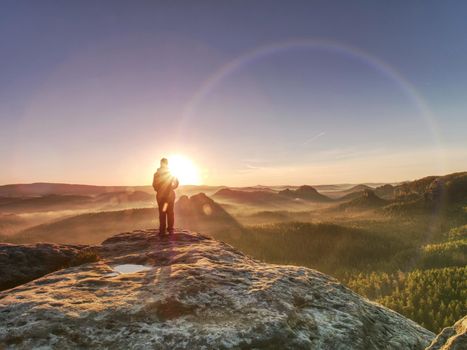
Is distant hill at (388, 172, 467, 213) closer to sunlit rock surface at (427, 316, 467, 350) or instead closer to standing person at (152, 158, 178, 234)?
standing person at (152, 158, 178, 234)

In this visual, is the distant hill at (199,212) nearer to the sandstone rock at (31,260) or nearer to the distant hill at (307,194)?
the sandstone rock at (31,260)

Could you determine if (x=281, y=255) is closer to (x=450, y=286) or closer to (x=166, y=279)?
(x=450, y=286)

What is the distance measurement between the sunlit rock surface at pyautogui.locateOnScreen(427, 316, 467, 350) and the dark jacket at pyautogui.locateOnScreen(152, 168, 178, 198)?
12.2 metres

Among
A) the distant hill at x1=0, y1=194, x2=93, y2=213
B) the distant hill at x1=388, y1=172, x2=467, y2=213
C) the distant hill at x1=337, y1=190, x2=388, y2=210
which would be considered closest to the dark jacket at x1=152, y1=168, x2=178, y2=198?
the distant hill at x1=388, y1=172, x2=467, y2=213

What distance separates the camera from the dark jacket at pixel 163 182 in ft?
52.7

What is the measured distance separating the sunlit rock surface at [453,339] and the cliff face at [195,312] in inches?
62.7

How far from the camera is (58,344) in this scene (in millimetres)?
5902

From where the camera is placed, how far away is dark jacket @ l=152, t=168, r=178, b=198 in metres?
16.1

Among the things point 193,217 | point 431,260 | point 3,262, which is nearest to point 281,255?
point 431,260

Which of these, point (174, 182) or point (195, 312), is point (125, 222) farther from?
point (195, 312)

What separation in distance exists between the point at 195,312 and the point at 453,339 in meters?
4.34

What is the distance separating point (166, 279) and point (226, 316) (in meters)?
2.10

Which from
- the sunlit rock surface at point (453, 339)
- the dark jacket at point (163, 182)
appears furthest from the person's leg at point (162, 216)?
the sunlit rock surface at point (453, 339)

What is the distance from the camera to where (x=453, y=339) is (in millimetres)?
5102
